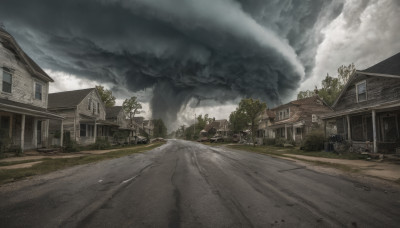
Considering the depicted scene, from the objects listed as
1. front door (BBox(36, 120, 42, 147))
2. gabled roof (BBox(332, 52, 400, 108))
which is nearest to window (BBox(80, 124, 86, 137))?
front door (BBox(36, 120, 42, 147))

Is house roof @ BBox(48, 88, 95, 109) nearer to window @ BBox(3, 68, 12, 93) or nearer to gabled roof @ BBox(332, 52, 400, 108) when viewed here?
window @ BBox(3, 68, 12, 93)

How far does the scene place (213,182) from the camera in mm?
6254

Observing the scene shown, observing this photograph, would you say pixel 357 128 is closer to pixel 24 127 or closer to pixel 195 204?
pixel 195 204

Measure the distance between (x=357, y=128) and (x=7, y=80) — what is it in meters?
32.3

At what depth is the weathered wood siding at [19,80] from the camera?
1573 centimetres

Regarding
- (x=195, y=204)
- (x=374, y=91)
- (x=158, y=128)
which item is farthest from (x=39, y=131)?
(x=158, y=128)

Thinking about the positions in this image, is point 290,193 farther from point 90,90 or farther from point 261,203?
point 90,90

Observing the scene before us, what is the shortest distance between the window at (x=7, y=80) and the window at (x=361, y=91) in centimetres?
3183

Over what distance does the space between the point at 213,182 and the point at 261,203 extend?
7.10ft

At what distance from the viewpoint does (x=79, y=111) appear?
2556 centimetres

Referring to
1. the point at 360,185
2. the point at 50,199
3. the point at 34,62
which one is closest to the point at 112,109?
the point at 34,62

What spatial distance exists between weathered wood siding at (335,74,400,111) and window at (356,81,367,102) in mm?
298

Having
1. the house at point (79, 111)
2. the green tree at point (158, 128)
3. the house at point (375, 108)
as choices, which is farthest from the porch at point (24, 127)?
the green tree at point (158, 128)

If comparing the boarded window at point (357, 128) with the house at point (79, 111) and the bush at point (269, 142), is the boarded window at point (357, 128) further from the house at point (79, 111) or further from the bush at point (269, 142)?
the house at point (79, 111)
